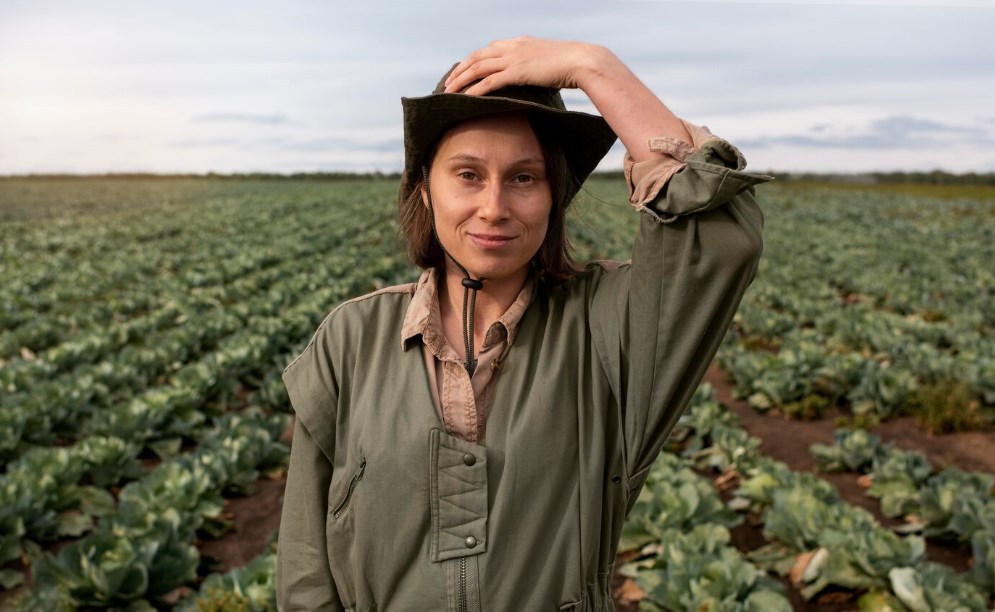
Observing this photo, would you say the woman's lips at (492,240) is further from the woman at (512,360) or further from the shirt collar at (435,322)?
the shirt collar at (435,322)

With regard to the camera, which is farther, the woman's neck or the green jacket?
the woman's neck

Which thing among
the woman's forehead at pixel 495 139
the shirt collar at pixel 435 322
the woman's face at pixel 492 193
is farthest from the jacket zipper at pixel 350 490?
the woman's forehead at pixel 495 139

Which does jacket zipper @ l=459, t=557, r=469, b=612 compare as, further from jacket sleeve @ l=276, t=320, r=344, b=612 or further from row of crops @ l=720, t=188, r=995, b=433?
row of crops @ l=720, t=188, r=995, b=433

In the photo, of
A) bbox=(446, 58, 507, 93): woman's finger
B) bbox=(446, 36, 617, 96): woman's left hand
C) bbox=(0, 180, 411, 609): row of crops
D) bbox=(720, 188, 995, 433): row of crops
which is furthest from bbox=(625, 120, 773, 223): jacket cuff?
bbox=(720, 188, 995, 433): row of crops

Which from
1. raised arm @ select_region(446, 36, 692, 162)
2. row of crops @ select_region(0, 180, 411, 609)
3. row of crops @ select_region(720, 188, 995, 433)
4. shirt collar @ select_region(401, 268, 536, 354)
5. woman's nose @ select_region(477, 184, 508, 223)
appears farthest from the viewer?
row of crops @ select_region(720, 188, 995, 433)

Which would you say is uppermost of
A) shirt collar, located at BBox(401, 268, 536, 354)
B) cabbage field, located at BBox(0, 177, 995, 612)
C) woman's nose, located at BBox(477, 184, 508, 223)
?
woman's nose, located at BBox(477, 184, 508, 223)

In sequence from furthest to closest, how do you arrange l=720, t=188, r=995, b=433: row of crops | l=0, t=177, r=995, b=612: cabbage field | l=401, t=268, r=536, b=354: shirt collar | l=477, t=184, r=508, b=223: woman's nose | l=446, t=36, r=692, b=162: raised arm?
l=720, t=188, r=995, b=433: row of crops
l=0, t=177, r=995, b=612: cabbage field
l=401, t=268, r=536, b=354: shirt collar
l=477, t=184, r=508, b=223: woman's nose
l=446, t=36, r=692, b=162: raised arm

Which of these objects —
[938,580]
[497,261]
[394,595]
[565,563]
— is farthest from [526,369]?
[938,580]

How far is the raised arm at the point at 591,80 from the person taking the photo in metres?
1.59

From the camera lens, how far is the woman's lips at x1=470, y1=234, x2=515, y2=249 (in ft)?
5.69

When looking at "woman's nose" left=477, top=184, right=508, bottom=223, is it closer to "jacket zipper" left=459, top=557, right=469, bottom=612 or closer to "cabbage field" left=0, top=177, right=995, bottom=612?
"cabbage field" left=0, top=177, right=995, bottom=612

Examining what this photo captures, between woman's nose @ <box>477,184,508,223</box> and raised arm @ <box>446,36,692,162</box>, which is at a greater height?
→ raised arm @ <box>446,36,692,162</box>

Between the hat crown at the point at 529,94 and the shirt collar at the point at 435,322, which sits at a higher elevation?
the hat crown at the point at 529,94

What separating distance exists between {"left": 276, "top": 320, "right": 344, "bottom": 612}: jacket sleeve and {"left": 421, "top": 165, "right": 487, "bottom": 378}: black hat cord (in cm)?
34
